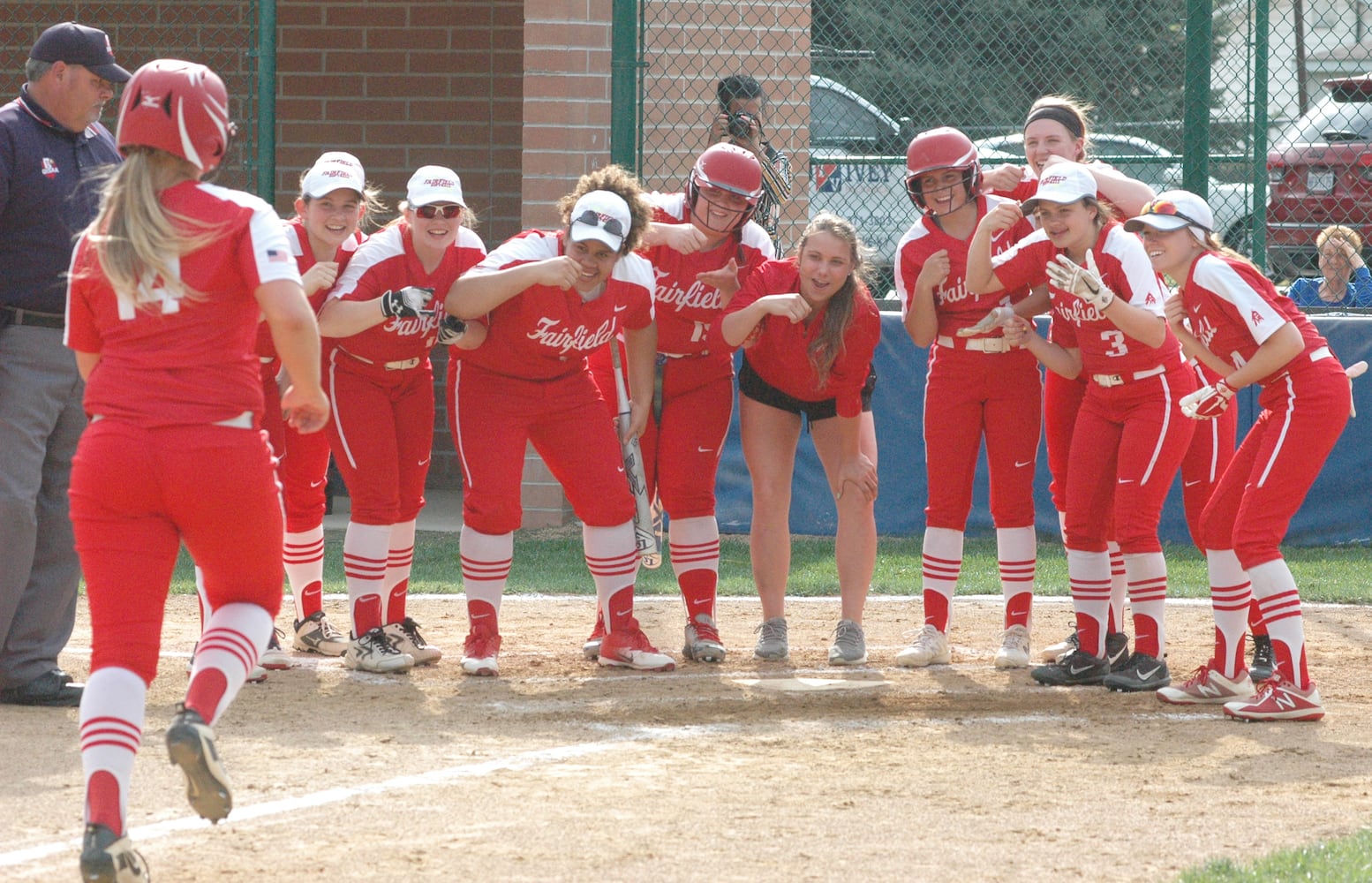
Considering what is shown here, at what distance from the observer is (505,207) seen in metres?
11.4

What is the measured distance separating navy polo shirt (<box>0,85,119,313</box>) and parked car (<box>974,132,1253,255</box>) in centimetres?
576

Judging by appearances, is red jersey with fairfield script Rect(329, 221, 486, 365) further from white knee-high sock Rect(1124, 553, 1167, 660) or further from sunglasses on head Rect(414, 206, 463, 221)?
white knee-high sock Rect(1124, 553, 1167, 660)

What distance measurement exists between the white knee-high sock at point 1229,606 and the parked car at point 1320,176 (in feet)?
14.6

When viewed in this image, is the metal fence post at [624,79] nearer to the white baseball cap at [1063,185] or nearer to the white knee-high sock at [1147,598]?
the white baseball cap at [1063,185]

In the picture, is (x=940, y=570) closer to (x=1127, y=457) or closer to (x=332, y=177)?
(x=1127, y=457)

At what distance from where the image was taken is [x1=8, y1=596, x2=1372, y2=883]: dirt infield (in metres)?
3.76

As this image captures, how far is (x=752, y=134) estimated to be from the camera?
7.62 m

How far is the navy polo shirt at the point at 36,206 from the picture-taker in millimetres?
5168

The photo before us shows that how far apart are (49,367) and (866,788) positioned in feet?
9.83

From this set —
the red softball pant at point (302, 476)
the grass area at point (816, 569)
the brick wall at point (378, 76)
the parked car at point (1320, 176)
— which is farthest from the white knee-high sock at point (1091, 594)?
the brick wall at point (378, 76)

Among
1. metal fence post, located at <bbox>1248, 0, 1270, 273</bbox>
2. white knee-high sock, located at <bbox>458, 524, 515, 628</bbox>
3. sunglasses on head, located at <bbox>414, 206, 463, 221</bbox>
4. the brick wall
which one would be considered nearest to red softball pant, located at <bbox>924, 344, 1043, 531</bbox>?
white knee-high sock, located at <bbox>458, 524, 515, 628</bbox>

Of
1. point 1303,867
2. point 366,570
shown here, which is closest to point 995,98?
point 366,570

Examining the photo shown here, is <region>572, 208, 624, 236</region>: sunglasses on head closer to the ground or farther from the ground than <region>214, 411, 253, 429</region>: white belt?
farther from the ground

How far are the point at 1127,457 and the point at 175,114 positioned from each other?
3.59 metres
